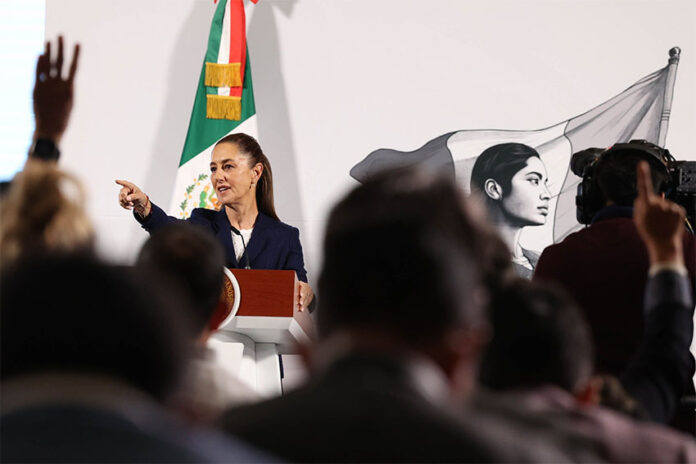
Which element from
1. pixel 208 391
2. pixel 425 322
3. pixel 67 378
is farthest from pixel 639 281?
pixel 67 378

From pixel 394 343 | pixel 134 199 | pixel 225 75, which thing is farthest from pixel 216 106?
pixel 394 343

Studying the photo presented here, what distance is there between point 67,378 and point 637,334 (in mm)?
1463

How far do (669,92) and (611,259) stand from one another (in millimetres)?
4234

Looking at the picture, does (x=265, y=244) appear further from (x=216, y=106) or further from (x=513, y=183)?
(x=513, y=183)

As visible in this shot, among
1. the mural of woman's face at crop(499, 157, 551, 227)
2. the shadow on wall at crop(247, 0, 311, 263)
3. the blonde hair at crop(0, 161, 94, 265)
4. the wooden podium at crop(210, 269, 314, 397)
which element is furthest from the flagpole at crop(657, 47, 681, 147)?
the blonde hair at crop(0, 161, 94, 265)

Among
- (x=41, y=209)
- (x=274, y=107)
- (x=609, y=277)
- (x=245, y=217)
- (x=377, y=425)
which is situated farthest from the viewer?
(x=274, y=107)

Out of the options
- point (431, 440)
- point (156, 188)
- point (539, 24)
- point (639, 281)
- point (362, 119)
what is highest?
point (539, 24)

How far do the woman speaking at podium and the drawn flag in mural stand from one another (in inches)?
49.3

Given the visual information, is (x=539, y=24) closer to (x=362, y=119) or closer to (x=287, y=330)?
(x=362, y=119)

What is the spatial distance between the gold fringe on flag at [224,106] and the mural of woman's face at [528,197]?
5.36ft

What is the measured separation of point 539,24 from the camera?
239 inches

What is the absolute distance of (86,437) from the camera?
683 millimetres

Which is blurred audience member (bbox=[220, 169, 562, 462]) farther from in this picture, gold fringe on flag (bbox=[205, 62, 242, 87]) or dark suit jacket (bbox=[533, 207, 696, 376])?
gold fringe on flag (bbox=[205, 62, 242, 87])

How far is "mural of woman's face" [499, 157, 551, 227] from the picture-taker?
593 centimetres
